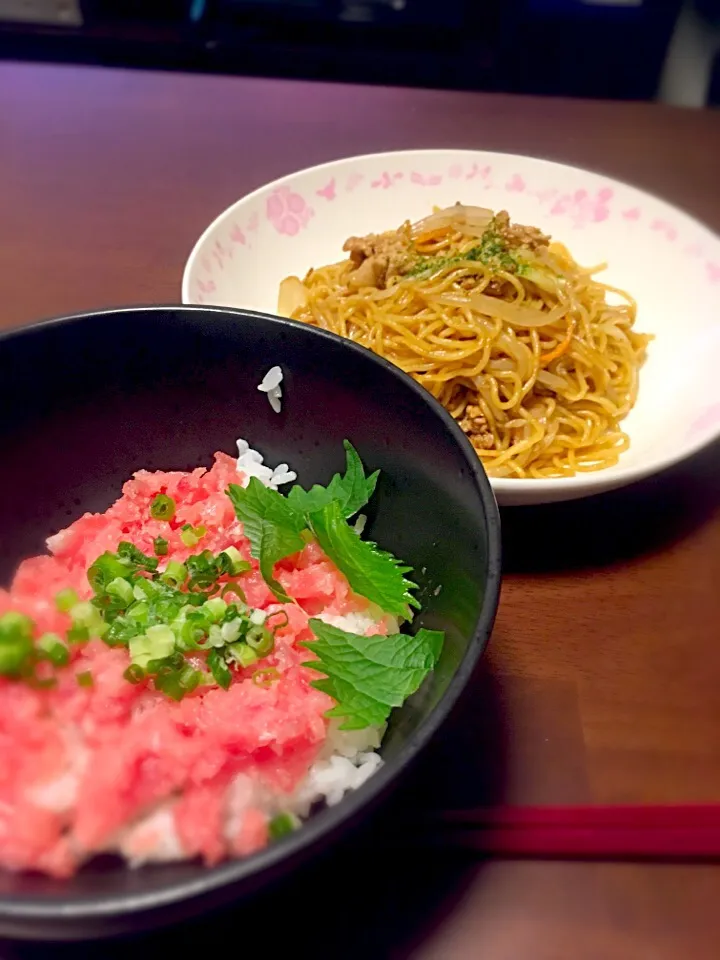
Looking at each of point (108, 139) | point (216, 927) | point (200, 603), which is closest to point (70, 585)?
point (200, 603)

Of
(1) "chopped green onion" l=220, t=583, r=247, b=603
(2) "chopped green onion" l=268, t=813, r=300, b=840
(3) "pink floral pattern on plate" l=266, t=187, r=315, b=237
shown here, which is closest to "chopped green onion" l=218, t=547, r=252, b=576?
(1) "chopped green onion" l=220, t=583, r=247, b=603

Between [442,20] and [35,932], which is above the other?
[442,20]

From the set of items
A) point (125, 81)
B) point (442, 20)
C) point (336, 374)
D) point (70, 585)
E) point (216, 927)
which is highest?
point (442, 20)

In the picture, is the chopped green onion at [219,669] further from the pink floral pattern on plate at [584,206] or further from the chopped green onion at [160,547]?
the pink floral pattern on plate at [584,206]

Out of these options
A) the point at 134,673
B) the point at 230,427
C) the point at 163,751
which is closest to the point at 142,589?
the point at 134,673

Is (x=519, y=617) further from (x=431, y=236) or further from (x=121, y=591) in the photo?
(x=431, y=236)

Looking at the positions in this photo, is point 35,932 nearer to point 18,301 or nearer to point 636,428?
point 636,428
